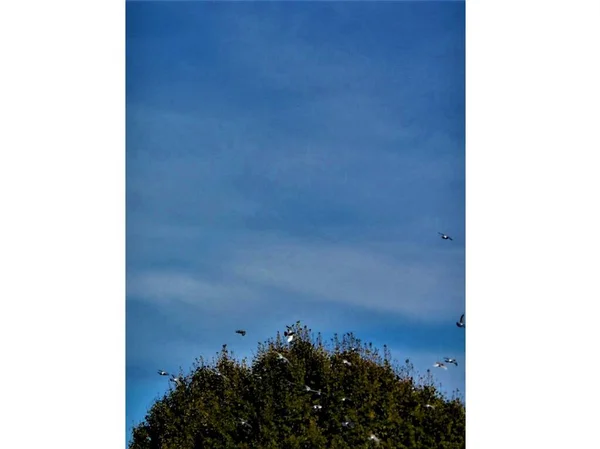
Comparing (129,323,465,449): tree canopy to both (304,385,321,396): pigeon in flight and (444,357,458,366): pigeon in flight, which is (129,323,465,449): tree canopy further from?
(444,357,458,366): pigeon in flight

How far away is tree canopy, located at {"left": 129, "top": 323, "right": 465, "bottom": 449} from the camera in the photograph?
6590mm

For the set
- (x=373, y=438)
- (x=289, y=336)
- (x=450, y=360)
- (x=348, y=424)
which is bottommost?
(x=373, y=438)

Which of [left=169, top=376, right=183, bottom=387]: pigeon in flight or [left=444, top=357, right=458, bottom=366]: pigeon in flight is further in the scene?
[left=169, top=376, right=183, bottom=387]: pigeon in flight

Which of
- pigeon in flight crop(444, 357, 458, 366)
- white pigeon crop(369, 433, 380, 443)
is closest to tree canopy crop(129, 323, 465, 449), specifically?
white pigeon crop(369, 433, 380, 443)

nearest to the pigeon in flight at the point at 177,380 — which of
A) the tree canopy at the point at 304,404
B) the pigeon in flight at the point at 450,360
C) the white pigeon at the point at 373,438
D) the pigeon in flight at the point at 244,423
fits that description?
the tree canopy at the point at 304,404

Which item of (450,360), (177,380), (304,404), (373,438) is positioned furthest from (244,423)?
(450,360)

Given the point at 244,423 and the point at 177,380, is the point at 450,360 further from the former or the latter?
the point at 177,380

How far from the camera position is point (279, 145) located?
6578mm

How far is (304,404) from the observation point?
692cm

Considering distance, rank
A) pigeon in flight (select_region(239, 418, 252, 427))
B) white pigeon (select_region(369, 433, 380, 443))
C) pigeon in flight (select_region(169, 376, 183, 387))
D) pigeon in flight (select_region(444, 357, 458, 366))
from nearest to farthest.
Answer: pigeon in flight (select_region(444, 357, 458, 366))
white pigeon (select_region(369, 433, 380, 443))
pigeon in flight (select_region(169, 376, 183, 387))
pigeon in flight (select_region(239, 418, 252, 427))

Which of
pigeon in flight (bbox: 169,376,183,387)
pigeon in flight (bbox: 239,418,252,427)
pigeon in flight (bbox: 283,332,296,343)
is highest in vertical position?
pigeon in flight (bbox: 283,332,296,343)
